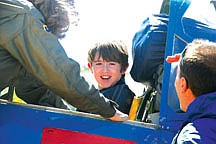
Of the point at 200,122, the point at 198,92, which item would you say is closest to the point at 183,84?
the point at 198,92

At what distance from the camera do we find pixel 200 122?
190 centimetres

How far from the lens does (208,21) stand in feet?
8.42

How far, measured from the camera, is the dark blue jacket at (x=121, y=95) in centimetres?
309

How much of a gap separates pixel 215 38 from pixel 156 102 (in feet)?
1.72

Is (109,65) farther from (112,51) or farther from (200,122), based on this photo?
(200,122)

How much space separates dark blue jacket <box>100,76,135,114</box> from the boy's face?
5 centimetres

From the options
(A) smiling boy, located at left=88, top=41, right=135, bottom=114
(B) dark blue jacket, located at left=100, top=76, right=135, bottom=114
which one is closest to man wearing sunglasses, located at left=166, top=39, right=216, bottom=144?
(B) dark blue jacket, located at left=100, top=76, right=135, bottom=114

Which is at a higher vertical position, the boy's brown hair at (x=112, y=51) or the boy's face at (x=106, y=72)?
the boy's brown hair at (x=112, y=51)

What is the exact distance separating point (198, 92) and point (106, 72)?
128 centimetres

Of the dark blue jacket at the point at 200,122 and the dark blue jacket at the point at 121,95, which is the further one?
the dark blue jacket at the point at 121,95

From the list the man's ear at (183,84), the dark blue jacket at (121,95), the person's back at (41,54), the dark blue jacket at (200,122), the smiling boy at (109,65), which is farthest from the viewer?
the smiling boy at (109,65)

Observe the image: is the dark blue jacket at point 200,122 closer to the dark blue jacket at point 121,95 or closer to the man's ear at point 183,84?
the man's ear at point 183,84

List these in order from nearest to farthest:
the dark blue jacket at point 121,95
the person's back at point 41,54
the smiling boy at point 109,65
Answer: the person's back at point 41,54 < the dark blue jacket at point 121,95 < the smiling boy at point 109,65

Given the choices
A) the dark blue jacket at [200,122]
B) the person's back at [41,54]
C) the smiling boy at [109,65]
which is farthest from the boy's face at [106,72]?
the dark blue jacket at [200,122]
